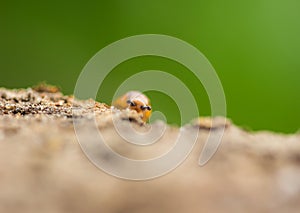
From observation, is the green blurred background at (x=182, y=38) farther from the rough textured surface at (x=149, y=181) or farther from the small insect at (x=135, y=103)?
the rough textured surface at (x=149, y=181)

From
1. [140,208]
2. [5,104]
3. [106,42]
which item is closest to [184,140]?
[140,208]

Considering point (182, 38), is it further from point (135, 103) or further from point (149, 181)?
point (149, 181)

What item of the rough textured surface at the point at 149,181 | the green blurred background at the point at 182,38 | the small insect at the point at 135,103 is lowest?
the rough textured surface at the point at 149,181

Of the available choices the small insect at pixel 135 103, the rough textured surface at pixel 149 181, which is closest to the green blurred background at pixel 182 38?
the small insect at pixel 135 103

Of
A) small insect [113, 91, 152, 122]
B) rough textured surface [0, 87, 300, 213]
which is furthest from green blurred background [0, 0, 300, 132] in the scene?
rough textured surface [0, 87, 300, 213]

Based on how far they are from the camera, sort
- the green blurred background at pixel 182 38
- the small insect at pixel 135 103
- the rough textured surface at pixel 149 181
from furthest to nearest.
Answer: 1. the green blurred background at pixel 182 38
2. the small insect at pixel 135 103
3. the rough textured surface at pixel 149 181

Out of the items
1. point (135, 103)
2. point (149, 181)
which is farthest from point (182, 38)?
point (149, 181)

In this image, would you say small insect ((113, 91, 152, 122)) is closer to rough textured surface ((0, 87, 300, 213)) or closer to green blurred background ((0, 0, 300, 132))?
rough textured surface ((0, 87, 300, 213))
